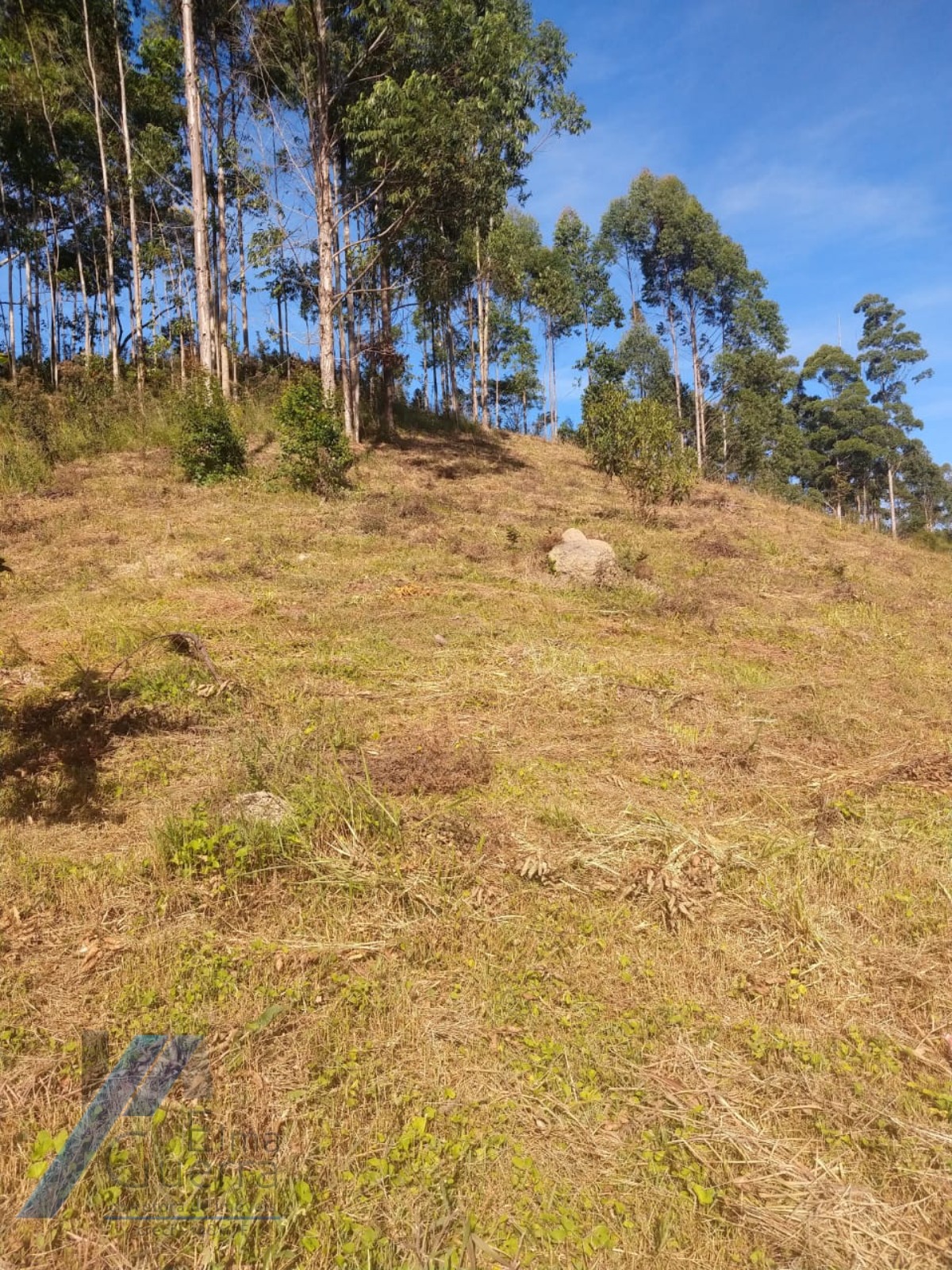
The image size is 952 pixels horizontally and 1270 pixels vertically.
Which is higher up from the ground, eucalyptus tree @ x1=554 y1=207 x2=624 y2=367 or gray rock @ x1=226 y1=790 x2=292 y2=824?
eucalyptus tree @ x1=554 y1=207 x2=624 y2=367

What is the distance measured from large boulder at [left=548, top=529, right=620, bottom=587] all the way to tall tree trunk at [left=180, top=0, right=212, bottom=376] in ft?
27.7

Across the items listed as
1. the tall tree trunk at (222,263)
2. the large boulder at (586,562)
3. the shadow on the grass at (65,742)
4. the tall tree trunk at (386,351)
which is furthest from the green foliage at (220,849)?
the tall tree trunk at (386,351)

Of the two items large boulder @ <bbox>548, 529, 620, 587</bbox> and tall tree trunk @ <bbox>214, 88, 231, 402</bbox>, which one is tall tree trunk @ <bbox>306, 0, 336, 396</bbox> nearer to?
tall tree trunk @ <bbox>214, 88, 231, 402</bbox>

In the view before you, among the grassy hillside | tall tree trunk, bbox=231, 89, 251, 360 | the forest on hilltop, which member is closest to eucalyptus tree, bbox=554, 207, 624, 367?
the forest on hilltop

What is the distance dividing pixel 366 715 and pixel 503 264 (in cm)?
2720

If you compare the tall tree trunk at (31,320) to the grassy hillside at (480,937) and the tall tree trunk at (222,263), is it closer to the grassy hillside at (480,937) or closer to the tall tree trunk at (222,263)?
the tall tree trunk at (222,263)

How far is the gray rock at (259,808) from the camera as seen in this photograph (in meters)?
3.47

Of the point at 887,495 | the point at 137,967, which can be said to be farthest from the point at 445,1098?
the point at 887,495

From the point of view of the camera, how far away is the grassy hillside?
1.86m

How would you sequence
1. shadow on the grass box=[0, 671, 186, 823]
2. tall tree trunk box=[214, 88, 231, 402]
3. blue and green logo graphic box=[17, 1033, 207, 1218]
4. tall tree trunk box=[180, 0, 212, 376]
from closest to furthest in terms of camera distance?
blue and green logo graphic box=[17, 1033, 207, 1218] → shadow on the grass box=[0, 671, 186, 823] → tall tree trunk box=[180, 0, 212, 376] → tall tree trunk box=[214, 88, 231, 402]

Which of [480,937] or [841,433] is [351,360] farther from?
[841,433]

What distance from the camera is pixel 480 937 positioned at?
9.54 feet

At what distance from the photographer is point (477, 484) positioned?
51.7ft

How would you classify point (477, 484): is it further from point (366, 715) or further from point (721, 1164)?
point (721, 1164)
